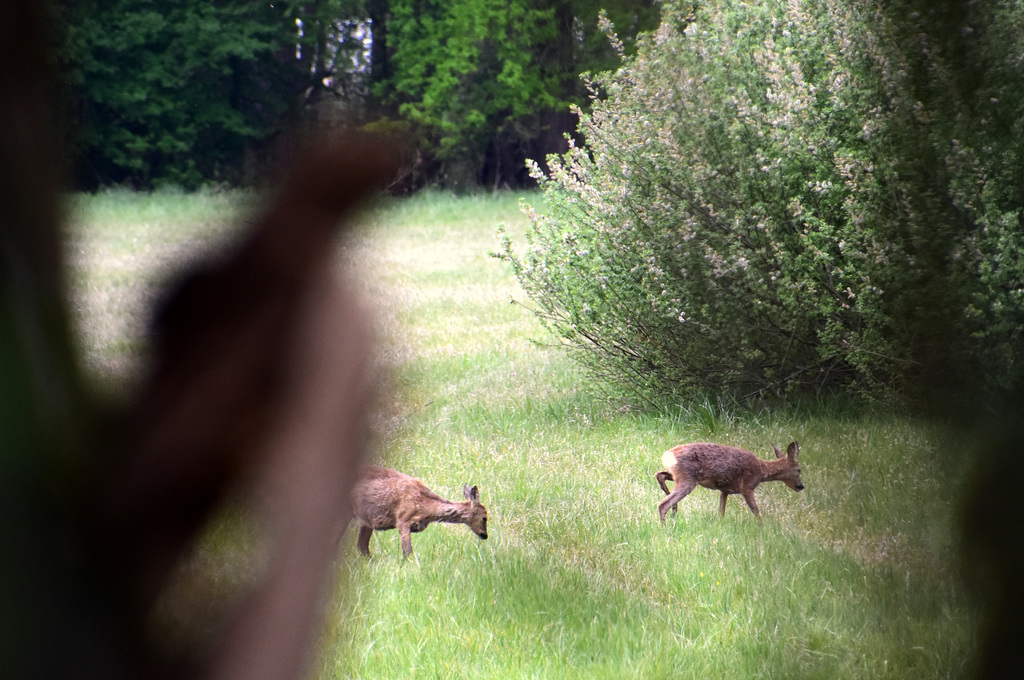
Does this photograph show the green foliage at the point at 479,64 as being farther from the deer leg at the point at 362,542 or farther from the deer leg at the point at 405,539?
the deer leg at the point at 405,539

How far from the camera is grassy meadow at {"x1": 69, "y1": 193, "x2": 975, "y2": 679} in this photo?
400 millimetres

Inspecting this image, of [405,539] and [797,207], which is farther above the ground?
[797,207]

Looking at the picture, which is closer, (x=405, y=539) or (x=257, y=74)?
(x=257, y=74)

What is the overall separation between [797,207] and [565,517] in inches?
58.0

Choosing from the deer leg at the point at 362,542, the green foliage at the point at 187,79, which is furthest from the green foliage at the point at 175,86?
the deer leg at the point at 362,542

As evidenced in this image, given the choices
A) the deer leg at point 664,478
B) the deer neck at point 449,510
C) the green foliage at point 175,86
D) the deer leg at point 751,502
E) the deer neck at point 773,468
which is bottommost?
the deer leg at point 664,478

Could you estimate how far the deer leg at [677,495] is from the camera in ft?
12.6

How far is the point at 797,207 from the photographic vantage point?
350cm

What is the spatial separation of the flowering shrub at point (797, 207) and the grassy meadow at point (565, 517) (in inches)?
3.1

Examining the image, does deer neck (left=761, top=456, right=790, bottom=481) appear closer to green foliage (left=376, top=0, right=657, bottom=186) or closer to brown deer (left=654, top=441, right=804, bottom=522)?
brown deer (left=654, top=441, right=804, bottom=522)

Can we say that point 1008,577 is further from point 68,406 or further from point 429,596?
point 429,596

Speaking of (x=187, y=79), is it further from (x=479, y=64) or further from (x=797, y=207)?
(x=797, y=207)

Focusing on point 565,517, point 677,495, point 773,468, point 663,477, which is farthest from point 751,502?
point 565,517

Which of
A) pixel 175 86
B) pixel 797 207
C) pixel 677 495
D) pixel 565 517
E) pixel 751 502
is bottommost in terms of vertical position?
pixel 565 517
